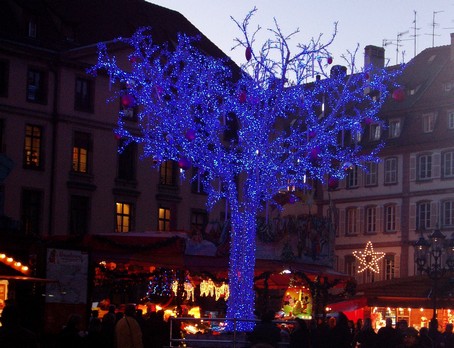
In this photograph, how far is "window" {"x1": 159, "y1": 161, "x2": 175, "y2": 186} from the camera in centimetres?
5059

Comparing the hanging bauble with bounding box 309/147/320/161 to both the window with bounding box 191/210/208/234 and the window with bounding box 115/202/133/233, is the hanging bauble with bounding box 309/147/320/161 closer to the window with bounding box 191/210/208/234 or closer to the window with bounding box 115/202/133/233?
the window with bounding box 115/202/133/233

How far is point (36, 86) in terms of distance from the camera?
151ft

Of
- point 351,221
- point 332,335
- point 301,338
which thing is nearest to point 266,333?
point 301,338

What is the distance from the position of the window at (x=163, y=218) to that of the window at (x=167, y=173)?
3.69ft

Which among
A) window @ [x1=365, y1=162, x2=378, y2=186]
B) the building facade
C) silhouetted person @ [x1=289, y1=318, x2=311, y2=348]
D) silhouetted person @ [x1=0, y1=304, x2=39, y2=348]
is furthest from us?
window @ [x1=365, y1=162, x2=378, y2=186]

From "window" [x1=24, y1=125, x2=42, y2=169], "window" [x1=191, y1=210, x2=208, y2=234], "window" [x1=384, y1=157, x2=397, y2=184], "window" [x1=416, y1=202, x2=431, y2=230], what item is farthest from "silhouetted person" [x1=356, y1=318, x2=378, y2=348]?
"window" [x1=384, y1=157, x2=397, y2=184]

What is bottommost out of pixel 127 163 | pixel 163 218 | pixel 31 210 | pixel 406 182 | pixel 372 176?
pixel 31 210

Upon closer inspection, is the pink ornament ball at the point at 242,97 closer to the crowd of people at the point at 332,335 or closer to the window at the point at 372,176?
the crowd of people at the point at 332,335

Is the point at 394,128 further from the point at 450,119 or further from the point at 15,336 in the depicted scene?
the point at 15,336

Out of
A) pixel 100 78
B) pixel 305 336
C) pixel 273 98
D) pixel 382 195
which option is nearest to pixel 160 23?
pixel 100 78

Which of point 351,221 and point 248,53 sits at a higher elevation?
point 248,53

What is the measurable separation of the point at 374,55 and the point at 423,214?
9.69 m

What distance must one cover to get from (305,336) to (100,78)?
2835 cm

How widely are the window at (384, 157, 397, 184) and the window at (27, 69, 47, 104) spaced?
22081 mm
